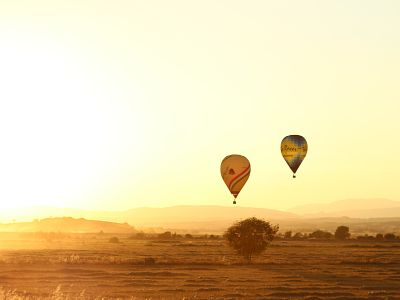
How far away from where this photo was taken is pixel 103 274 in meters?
61.6

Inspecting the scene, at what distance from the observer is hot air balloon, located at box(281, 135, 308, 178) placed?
77188 mm

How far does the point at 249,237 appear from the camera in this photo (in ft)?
264

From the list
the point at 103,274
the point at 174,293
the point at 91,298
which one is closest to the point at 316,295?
the point at 174,293

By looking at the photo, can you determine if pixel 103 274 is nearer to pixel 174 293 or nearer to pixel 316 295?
pixel 174 293

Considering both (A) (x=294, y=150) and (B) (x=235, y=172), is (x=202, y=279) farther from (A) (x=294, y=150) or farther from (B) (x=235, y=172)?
(A) (x=294, y=150)

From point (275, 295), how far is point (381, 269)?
1028 inches

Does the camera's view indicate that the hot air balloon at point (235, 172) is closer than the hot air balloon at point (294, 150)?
No

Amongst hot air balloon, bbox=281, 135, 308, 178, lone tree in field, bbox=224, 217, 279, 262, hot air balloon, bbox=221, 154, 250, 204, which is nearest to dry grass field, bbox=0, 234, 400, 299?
lone tree in field, bbox=224, 217, 279, 262

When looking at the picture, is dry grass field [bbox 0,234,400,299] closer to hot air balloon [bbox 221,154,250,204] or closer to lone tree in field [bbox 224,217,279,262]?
lone tree in field [bbox 224,217,279,262]

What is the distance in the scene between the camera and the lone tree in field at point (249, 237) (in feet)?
263

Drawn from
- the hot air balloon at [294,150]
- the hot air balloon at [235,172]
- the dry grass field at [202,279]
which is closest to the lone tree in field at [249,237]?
the dry grass field at [202,279]

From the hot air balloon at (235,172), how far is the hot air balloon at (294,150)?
4.42 meters

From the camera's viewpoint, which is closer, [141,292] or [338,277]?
[141,292]

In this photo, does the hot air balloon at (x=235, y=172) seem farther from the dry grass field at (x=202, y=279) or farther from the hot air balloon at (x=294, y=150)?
the dry grass field at (x=202, y=279)
